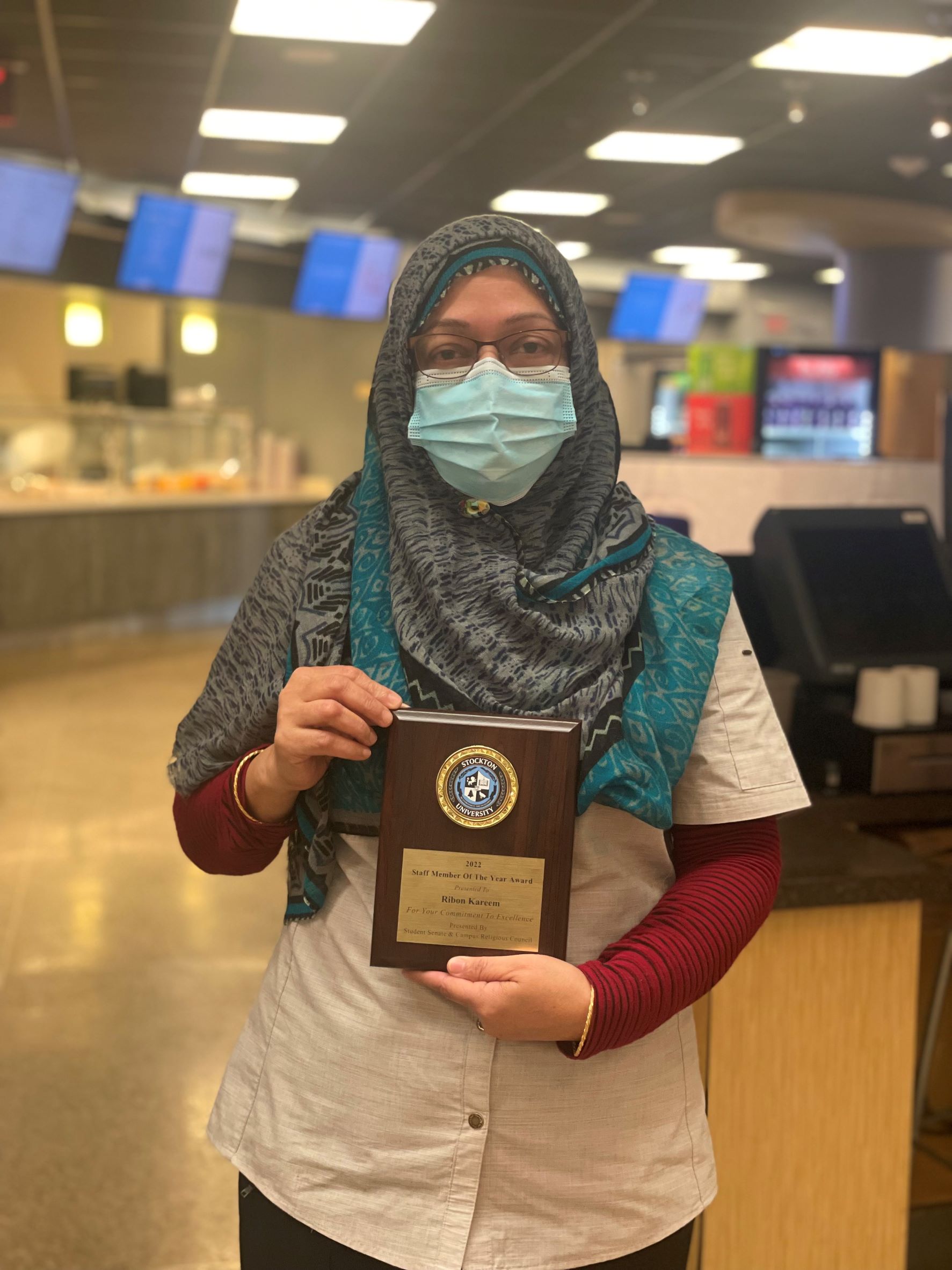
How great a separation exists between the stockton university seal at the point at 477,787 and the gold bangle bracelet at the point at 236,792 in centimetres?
21

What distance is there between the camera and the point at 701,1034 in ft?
6.02

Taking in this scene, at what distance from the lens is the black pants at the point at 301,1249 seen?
1.15 meters

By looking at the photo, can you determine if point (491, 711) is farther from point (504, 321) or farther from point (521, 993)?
point (504, 321)

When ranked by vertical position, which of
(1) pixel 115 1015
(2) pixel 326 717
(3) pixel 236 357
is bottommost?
(1) pixel 115 1015

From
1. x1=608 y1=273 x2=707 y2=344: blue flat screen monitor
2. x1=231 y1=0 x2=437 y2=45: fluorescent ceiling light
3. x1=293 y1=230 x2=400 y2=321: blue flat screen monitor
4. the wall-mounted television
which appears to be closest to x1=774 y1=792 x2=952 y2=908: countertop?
the wall-mounted television

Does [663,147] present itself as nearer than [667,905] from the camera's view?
No

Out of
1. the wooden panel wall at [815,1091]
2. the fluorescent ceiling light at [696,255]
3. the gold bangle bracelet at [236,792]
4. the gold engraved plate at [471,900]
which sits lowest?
the wooden panel wall at [815,1091]

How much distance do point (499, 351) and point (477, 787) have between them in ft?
1.41

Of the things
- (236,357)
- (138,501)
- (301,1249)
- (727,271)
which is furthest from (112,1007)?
(727,271)

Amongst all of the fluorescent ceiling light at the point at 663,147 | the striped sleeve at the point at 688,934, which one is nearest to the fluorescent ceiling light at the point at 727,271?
the fluorescent ceiling light at the point at 663,147

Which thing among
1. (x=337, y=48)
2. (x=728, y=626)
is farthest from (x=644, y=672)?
(x=337, y=48)

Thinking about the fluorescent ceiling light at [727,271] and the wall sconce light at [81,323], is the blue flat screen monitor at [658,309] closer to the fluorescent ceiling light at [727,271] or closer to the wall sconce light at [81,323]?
the fluorescent ceiling light at [727,271]

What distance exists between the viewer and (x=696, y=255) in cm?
1377

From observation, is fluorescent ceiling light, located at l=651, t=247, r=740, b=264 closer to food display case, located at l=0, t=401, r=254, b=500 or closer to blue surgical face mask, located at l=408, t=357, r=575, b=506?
food display case, located at l=0, t=401, r=254, b=500
